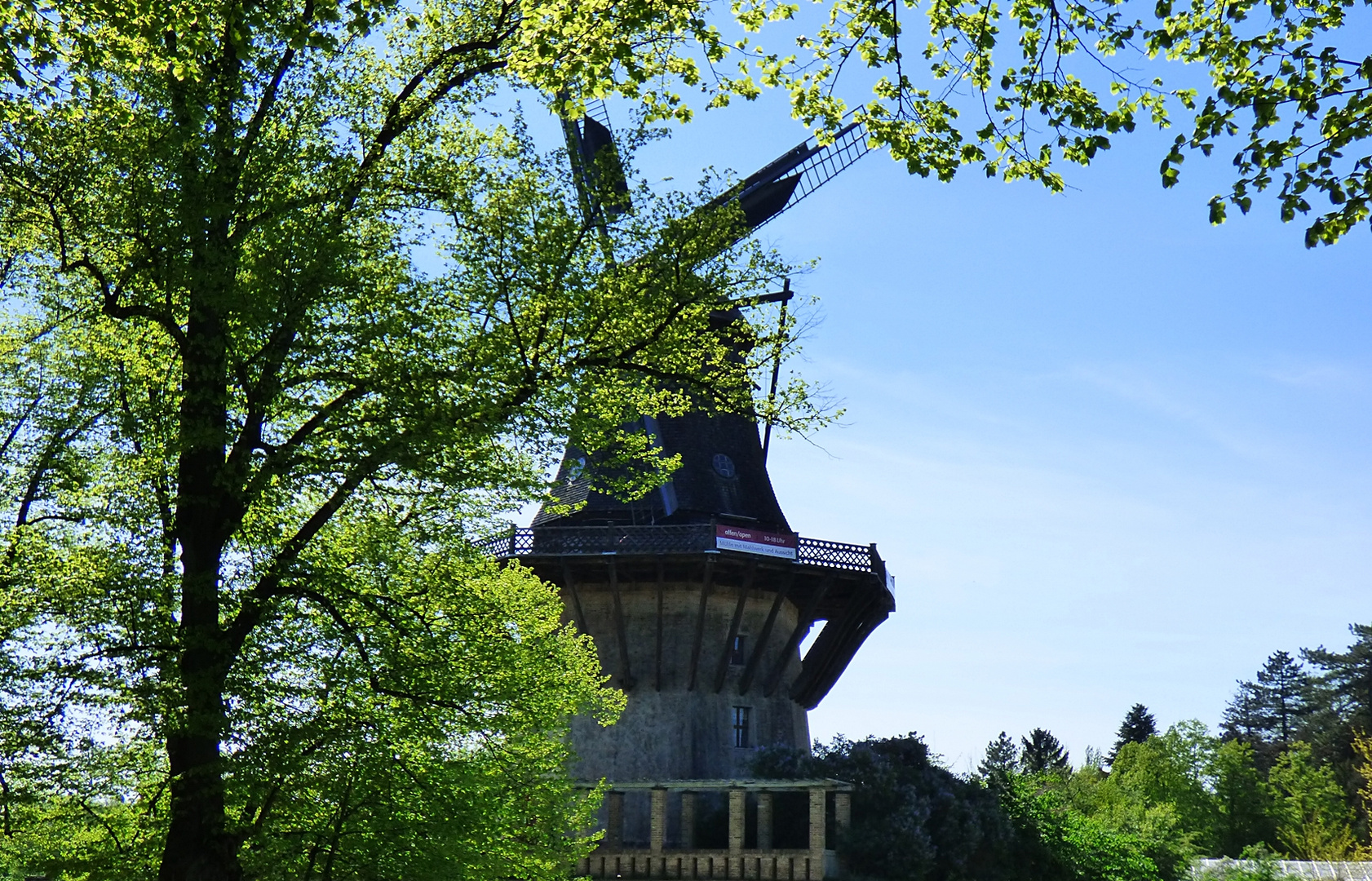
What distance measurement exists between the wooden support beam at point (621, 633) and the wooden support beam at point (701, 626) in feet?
5.12

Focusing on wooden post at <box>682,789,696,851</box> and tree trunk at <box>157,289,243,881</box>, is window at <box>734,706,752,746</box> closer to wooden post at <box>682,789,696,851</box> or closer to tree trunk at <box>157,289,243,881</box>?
wooden post at <box>682,789,696,851</box>

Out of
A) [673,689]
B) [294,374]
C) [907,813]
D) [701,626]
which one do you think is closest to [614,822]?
[673,689]

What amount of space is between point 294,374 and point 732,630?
73.8 feet

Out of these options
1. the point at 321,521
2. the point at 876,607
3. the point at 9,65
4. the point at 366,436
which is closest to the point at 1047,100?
the point at 366,436

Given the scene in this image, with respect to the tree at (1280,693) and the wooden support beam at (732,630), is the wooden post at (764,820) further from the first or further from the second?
the tree at (1280,693)

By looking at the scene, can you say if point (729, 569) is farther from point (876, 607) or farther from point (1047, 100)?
point (1047, 100)

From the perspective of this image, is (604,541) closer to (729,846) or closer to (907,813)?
(729,846)

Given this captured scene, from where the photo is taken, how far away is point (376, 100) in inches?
556

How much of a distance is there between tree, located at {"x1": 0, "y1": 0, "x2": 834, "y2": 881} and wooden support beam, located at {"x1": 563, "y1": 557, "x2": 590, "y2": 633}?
18.9 m

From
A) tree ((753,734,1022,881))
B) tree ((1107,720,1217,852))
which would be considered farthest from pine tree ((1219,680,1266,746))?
tree ((753,734,1022,881))

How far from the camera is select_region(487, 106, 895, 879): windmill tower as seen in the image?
33125mm

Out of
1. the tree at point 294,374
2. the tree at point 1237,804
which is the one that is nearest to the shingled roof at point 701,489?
the tree at point 294,374

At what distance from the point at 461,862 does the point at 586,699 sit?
9927 mm

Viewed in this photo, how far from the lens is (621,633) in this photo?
33.5 meters
